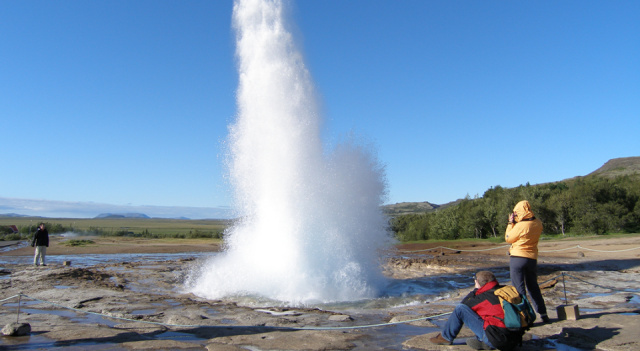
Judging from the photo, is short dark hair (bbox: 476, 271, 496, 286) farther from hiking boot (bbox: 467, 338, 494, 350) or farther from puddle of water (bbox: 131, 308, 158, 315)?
puddle of water (bbox: 131, 308, 158, 315)

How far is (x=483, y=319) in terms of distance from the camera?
5.33m

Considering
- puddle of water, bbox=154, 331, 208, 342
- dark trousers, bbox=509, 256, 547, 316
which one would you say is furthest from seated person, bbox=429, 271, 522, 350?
puddle of water, bbox=154, 331, 208, 342

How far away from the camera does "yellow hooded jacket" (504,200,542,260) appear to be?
6.53 meters

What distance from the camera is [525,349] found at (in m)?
5.50

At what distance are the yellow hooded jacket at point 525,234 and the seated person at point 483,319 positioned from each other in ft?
4.37

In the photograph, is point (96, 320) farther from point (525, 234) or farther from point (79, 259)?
point (79, 259)

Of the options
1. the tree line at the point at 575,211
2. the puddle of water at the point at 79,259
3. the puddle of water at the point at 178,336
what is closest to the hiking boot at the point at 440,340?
the puddle of water at the point at 178,336

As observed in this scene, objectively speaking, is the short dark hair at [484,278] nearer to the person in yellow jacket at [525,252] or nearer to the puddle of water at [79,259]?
the person in yellow jacket at [525,252]

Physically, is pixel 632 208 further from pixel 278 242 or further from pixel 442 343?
pixel 442 343

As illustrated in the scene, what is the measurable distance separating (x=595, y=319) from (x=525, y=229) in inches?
78.9

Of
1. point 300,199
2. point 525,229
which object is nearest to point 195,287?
point 300,199

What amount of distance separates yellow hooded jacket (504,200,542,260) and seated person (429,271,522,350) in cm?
133

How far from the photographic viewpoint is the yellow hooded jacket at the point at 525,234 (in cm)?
653

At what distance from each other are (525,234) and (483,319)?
192 cm
